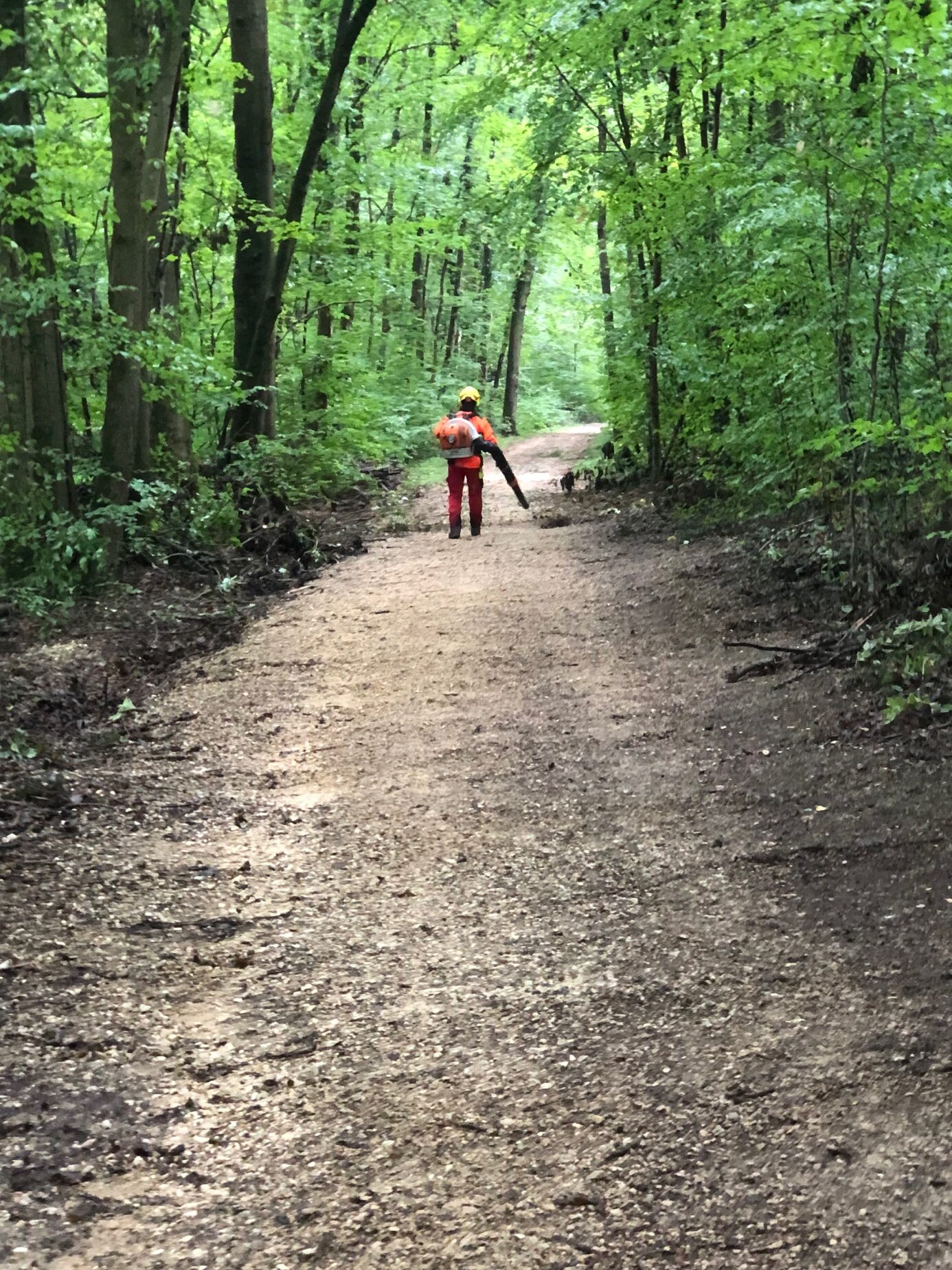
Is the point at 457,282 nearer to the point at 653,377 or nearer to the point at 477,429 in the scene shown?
the point at 653,377

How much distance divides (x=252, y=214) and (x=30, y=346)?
470 centimetres

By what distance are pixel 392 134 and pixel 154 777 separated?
24.6 m

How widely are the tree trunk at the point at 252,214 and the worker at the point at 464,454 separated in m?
2.36

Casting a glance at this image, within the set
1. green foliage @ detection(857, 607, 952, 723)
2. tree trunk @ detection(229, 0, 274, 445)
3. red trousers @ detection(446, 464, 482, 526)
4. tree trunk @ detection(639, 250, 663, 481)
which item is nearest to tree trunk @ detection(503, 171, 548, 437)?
tree trunk @ detection(639, 250, 663, 481)

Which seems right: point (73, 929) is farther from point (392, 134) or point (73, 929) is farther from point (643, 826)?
point (392, 134)

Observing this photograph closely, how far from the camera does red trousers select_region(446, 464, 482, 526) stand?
12227 millimetres

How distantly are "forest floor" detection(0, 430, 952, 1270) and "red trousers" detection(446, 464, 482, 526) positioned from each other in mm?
6074

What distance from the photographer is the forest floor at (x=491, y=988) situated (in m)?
2.39

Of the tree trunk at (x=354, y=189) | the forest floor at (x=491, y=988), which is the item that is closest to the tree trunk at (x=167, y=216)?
the tree trunk at (x=354, y=189)

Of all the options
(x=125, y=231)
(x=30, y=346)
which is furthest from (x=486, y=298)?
(x=30, y=346)

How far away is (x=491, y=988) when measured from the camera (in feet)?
11.1

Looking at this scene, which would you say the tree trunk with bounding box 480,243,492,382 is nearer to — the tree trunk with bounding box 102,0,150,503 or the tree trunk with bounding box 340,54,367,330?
the tree trunk with bounding box 340,54,367,330

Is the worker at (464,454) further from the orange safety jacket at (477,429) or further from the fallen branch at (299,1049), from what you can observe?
the fallen branch at (299,1049)

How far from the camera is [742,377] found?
920cm
